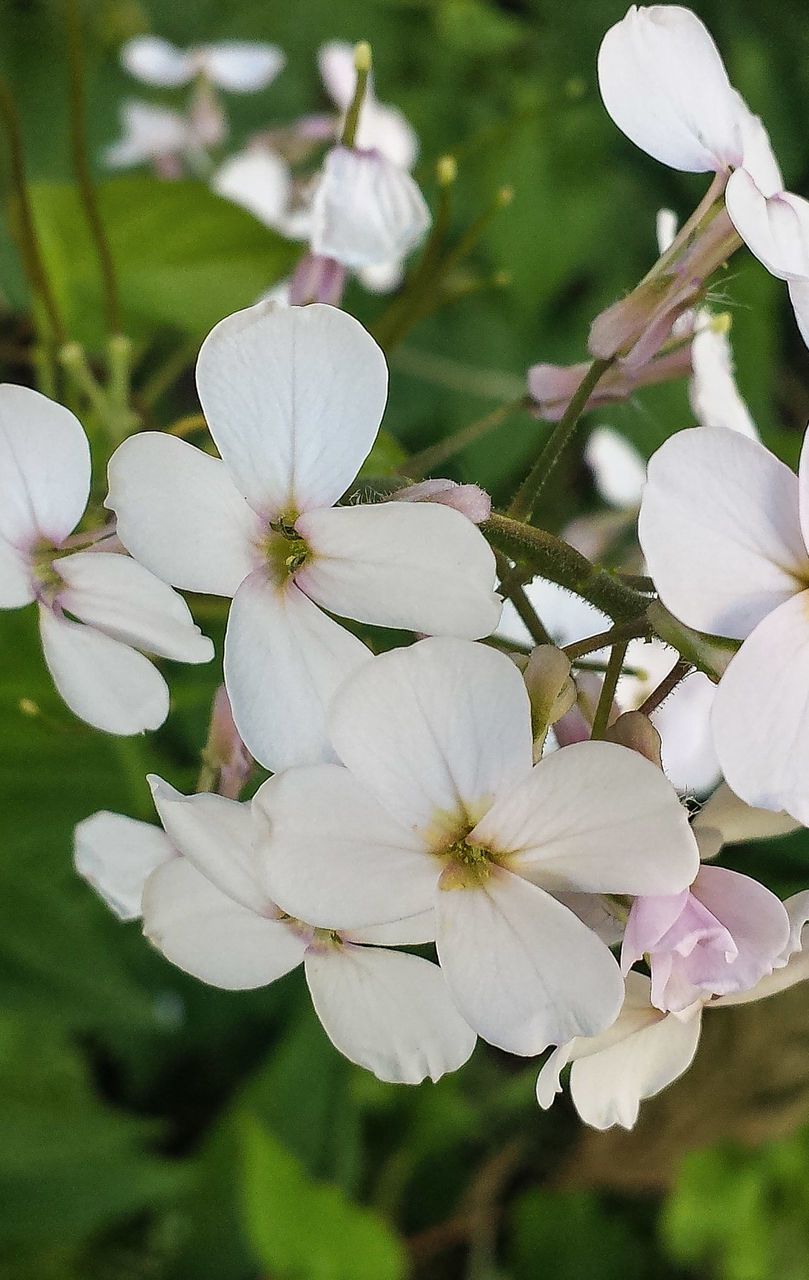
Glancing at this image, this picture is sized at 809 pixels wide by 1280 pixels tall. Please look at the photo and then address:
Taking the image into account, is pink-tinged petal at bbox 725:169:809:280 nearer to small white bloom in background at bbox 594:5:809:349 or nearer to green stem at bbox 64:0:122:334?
small white bloom in background at bbox 594:5:809:349

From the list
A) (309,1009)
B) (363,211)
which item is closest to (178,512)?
(363,211)

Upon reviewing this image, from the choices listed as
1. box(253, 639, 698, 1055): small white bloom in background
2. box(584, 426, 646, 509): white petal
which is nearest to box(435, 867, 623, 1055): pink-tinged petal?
box(253, 639, 698, 1055): small white bloom in background

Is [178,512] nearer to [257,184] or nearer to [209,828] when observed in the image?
[209,828]

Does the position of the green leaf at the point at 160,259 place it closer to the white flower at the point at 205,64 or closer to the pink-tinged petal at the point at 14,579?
the white flower at the point at 205,64

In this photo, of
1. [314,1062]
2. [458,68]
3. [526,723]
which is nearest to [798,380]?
[458,68]

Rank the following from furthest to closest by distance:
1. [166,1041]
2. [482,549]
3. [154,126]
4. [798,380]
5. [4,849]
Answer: [798,380] < [166,1041] < [154,126] < [4,849] < [482,549]

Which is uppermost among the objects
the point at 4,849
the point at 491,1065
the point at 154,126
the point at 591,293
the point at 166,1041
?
the point at 154,126

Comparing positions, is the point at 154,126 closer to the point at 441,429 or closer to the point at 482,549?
the point at 441,429
